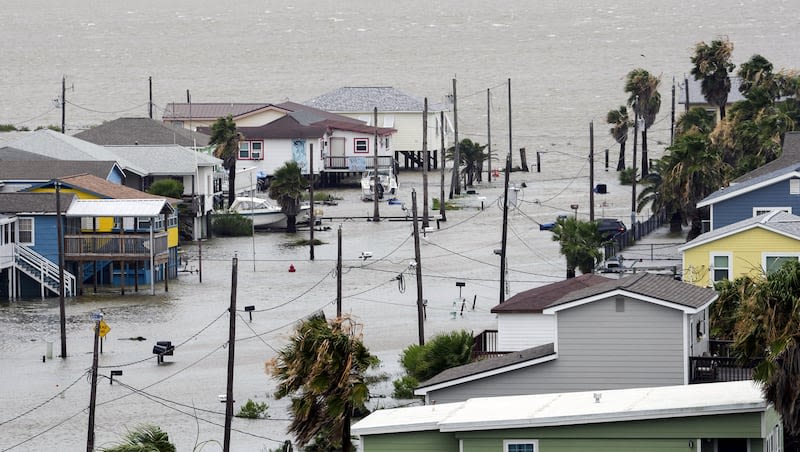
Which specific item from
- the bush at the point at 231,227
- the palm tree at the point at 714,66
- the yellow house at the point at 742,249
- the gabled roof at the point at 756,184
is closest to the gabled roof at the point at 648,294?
the yellow house at the point at 742,249

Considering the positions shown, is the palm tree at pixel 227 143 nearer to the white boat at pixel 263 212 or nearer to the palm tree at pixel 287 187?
the white boat at pixel 263 212

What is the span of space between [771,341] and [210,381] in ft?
72.9

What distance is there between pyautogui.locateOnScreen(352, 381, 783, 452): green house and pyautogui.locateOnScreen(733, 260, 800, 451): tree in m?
1.11

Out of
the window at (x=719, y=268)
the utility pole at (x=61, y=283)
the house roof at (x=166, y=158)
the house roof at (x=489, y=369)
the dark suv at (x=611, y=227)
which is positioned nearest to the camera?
the house roof at (x=489, y=369)


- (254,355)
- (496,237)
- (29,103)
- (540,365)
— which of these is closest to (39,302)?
(254,355)

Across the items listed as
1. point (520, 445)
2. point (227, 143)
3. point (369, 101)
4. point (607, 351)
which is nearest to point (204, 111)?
point (369, 101)

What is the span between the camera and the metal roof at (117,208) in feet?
214

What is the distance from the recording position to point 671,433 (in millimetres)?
29156

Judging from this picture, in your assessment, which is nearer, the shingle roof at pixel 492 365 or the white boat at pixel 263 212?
the shingle roof at pixel 492 365

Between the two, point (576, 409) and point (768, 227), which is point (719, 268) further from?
point (576, 409)

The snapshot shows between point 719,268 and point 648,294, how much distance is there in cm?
1488

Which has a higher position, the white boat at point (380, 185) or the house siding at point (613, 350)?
the white boat at point (380, 185)

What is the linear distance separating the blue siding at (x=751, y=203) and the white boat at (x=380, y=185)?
38.4 m

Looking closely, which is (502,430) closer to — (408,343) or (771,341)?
(771,341)
